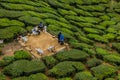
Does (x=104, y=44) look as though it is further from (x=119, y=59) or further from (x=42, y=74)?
(x=42, y=74)

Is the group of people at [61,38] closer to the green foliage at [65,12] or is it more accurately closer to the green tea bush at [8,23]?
the green tea bush at [8,23]

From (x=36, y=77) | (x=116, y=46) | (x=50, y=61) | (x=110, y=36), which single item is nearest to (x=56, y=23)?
(x=110, y=36)

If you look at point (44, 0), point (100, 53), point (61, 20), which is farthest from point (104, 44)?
point (44, 0)

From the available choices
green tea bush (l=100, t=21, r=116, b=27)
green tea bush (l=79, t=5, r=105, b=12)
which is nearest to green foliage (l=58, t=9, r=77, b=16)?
green tea bush (l=79, t=5, r=105, b=12)

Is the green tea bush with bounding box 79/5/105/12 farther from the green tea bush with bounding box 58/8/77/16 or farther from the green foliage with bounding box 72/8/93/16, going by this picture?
the green tea bush with bounding box 58/8/77/16

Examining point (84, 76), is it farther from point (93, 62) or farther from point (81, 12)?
point (81, 12)

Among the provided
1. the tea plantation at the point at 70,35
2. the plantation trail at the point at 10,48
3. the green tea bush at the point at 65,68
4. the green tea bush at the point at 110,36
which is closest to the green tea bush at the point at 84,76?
the tea plantation at the point at 70,35

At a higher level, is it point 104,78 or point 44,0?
point 44,0
